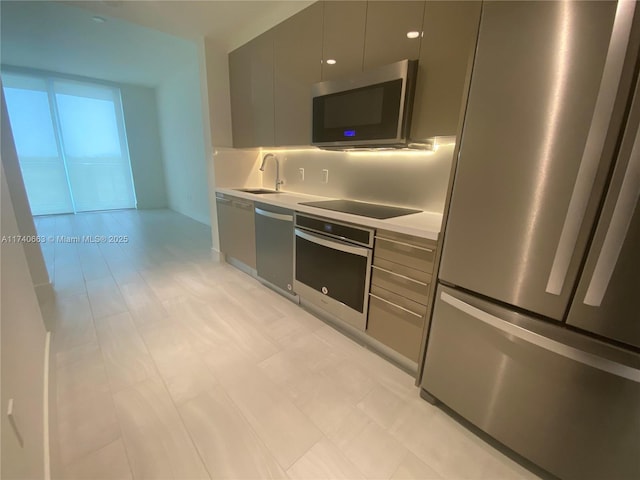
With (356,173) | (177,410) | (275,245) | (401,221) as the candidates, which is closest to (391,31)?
(356,173)

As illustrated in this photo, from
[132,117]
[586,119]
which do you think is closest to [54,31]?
[132,117]

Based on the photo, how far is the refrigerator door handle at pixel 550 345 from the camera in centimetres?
82

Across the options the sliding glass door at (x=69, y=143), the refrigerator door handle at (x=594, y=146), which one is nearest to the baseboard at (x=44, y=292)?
the refrigerator door handle at (x=594, y=146)

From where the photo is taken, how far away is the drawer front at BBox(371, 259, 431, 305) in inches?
54.8

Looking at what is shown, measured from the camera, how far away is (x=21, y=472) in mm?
700

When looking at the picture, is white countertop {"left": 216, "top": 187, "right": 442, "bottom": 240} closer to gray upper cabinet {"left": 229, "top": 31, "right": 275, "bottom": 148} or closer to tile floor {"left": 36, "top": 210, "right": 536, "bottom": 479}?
tile floor {"left": 36, "top": 210, "right": 536, "bottom": 479}

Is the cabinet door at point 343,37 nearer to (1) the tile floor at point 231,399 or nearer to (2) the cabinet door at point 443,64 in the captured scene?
(2) the cabinet door at point 443,64

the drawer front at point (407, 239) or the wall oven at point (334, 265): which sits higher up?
the drawer front at point (407, 239)

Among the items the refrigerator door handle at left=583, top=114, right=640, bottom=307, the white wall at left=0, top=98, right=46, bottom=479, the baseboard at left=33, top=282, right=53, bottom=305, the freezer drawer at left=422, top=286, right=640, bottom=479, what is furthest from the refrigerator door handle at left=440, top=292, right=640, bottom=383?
the baseboard at left=33, top=282, right=53, bottom=305

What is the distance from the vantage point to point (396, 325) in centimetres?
156

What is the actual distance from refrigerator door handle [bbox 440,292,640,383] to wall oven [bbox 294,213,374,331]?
61cm

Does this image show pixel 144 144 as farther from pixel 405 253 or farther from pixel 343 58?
pixel 405 253

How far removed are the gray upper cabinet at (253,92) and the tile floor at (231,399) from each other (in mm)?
1640

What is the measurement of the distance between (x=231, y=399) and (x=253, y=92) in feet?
8.56
